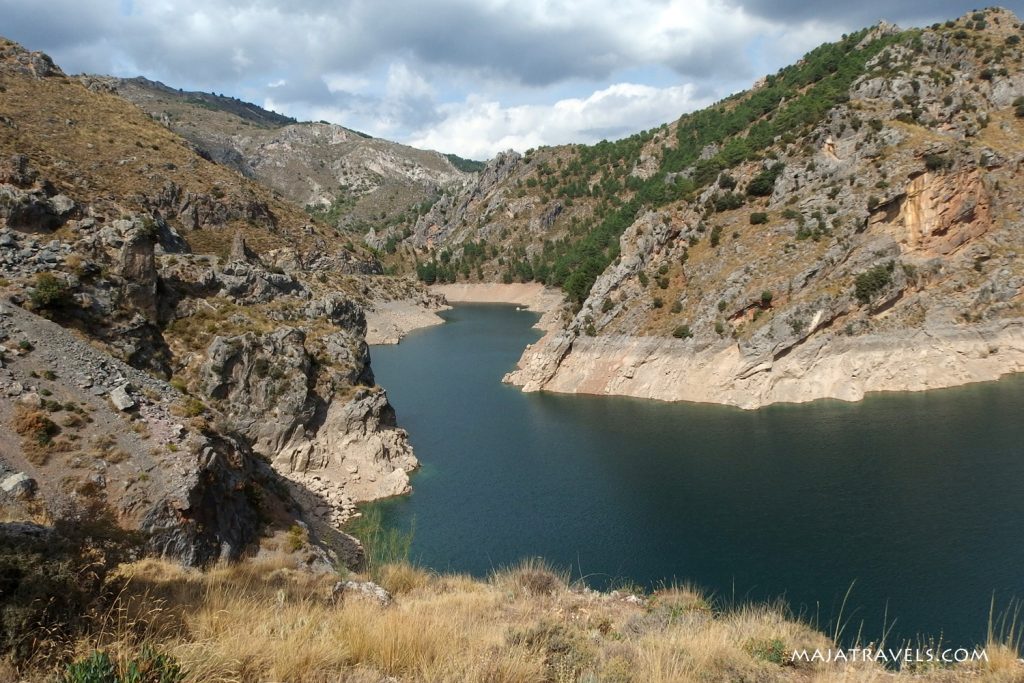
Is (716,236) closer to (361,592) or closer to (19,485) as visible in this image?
(19,485)

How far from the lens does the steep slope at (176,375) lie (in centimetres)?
2425

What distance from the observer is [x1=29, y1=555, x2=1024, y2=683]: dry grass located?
7.73 meters

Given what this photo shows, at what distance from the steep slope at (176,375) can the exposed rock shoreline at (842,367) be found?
27309 millimetres

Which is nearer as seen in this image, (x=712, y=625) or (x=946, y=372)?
(x=712, y=625)

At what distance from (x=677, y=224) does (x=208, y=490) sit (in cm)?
5709

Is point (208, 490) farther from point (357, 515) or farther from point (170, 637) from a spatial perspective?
point (170, 637)

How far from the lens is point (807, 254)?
61.2 m

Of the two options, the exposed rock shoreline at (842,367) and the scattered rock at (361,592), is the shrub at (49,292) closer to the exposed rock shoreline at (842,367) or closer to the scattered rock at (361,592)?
the scattered rock at (361,592)

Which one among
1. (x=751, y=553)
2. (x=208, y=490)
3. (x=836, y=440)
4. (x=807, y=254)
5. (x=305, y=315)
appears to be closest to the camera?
(x=208, y=490)

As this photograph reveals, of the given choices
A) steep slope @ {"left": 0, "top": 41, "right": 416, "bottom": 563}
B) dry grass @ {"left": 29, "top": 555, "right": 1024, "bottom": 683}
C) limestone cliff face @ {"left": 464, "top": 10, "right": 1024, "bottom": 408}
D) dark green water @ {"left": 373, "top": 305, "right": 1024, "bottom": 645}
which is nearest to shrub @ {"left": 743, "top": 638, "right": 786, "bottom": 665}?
dry grass @ {"left": 29, "top": 555, "right": 1024, "bottom": 683}

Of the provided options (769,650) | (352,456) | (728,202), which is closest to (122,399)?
(352,456)

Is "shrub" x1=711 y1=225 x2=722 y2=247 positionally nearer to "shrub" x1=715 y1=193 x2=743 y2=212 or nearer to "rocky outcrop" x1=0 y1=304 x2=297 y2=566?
"shrub" x1=715 y1=193 x2=743 y2=212

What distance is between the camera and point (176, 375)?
133 feet

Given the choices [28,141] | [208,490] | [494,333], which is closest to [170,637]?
[208,490]
